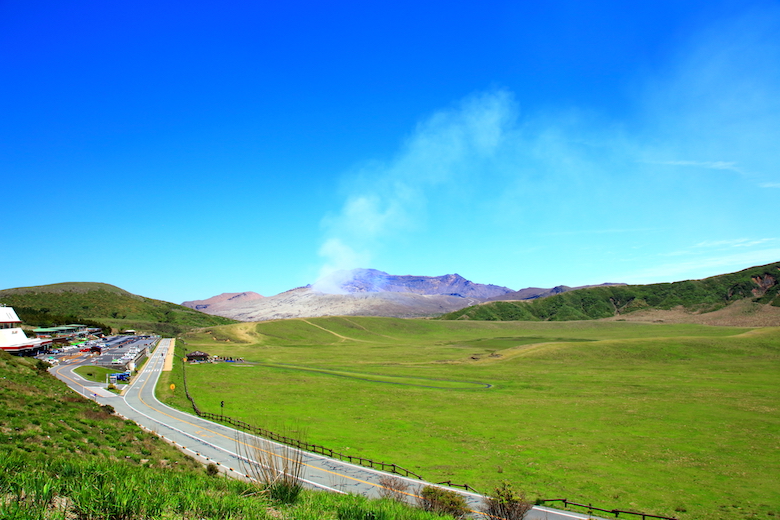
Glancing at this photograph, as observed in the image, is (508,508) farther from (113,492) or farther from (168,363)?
(168,363)

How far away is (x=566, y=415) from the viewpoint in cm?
5341

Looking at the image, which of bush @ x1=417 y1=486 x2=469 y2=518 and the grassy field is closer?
bush @ x1=417 y1=486 x2=469 y2=518

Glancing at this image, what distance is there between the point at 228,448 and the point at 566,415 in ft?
136

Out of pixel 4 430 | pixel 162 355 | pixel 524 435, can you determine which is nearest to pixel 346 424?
pixel 524 435

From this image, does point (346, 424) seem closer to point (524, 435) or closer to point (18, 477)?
point (524, 435)

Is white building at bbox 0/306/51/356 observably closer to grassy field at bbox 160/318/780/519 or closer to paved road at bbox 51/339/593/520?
paved road at bbox 51/339/593/520

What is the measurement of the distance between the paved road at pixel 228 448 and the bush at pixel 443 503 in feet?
14.0

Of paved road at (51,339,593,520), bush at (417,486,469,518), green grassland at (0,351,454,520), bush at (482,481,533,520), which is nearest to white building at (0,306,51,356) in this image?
paved road at (51,339,593,520)

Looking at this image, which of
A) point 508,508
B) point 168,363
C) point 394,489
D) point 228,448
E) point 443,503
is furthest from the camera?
point 168,363

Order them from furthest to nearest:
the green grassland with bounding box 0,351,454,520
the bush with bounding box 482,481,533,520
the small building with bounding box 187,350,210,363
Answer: the small building with bounding box 187,350,210,363 < the bush with bounding box 482,481,533,520 < the green grassland with bounding box 0,351,454,520

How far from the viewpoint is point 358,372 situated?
3752 inches

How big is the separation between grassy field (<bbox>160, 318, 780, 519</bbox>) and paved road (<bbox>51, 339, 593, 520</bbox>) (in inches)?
164

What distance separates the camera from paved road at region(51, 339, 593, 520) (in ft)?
82.4

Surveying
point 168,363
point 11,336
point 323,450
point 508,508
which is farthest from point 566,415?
point 11,336
